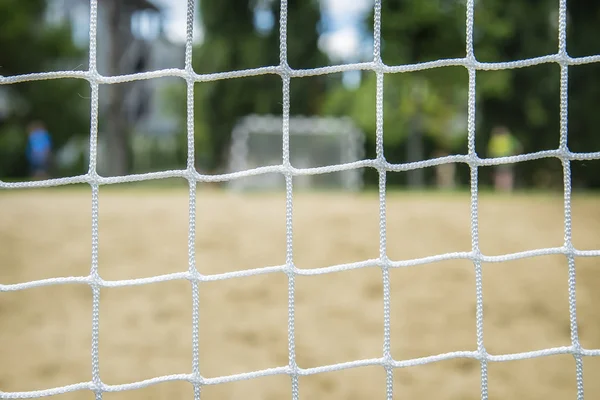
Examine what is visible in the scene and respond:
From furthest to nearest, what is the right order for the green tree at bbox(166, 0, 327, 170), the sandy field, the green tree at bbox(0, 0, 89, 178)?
the green tree at bbox(0, 0, 89, 178), the green tree at bbox(166, 0, 327, 170), the sandy field

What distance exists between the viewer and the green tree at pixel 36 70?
1269 cm

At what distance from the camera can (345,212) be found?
486 centimetres

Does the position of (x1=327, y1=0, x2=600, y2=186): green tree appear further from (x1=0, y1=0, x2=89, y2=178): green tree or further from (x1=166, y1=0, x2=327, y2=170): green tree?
(x1=0, y1=0, x2=89, y2=178): green tree

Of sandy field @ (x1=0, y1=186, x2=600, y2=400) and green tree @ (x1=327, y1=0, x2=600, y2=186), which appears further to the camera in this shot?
green tree @ (x1=327, y1=0, x2=600, y2=186)

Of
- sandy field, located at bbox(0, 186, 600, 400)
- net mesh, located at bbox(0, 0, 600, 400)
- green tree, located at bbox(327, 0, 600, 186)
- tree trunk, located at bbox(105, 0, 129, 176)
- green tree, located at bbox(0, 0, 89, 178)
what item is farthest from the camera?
green tree, located at bbox(0, 0, 89, 178)

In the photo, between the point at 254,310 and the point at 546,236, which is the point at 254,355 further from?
the point at 546,236

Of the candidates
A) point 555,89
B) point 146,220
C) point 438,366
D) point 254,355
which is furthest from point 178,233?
point 555,89

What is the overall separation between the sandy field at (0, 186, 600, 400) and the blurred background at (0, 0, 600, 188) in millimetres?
7059

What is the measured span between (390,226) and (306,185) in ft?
16.4

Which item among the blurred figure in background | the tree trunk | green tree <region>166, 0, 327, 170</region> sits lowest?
the blurred figure in background

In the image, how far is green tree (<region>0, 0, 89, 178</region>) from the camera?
12.7 m

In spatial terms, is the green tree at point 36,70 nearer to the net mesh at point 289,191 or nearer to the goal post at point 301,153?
the goal post at point 301,153

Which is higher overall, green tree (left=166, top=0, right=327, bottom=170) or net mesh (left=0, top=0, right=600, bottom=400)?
green tree (left=166, top=0, right=327, bottom=170)

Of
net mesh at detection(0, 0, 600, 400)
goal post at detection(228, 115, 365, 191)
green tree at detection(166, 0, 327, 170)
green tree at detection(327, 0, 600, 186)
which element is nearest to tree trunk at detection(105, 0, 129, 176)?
green tree at detection(166, 0, 327, 170)
